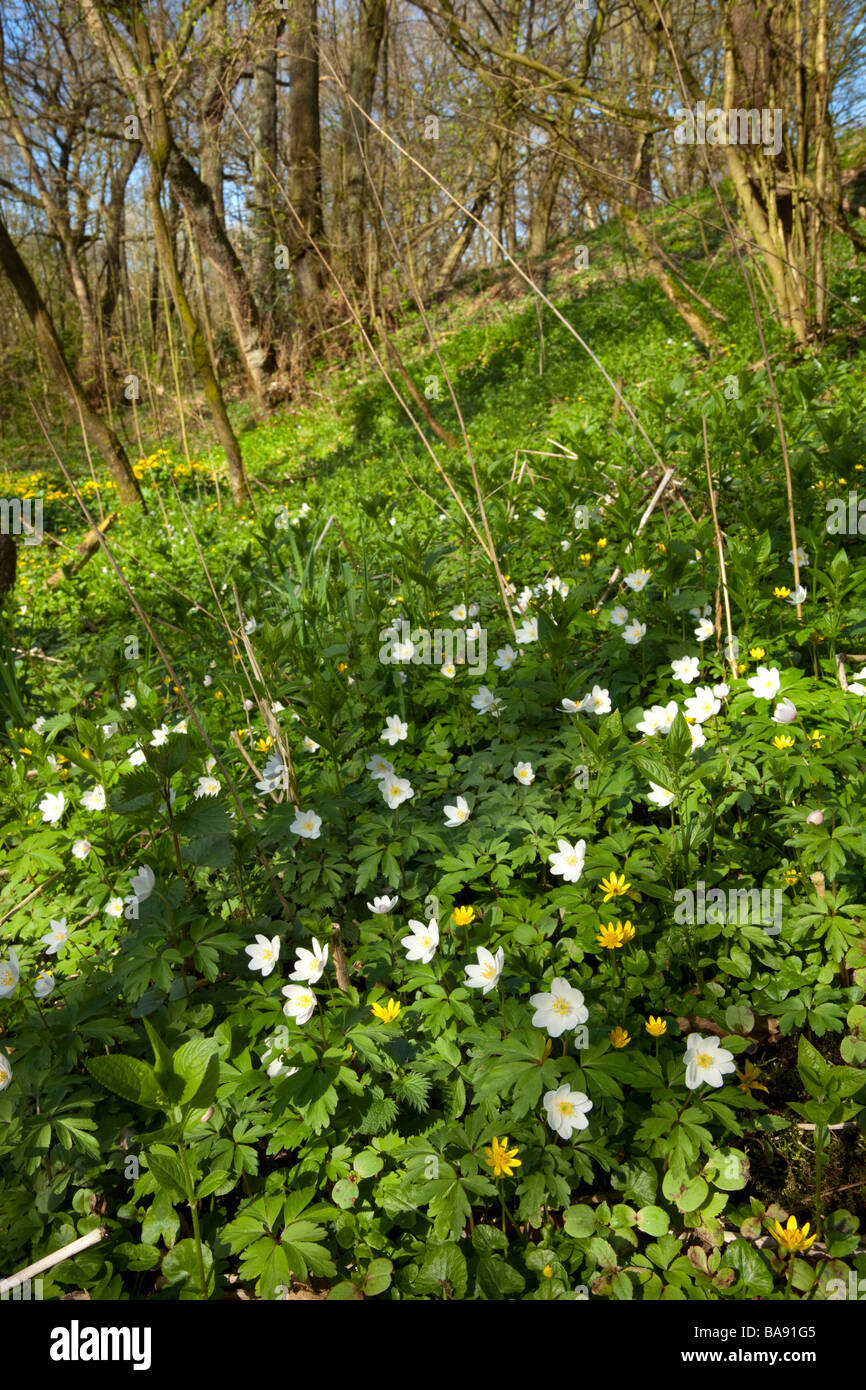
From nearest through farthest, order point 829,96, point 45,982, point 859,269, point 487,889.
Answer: point 45,982, point 487,889, point 829,96, point 859,269

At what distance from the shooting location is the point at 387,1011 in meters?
1.52

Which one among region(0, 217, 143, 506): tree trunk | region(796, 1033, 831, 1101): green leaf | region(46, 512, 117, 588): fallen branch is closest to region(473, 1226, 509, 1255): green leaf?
region(796, 1033, 831, 1101): green leaf

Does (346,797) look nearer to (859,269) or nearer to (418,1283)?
(418,1283)

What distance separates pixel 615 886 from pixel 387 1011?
1.74 ft

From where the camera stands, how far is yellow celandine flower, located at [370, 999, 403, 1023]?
1.52 meters

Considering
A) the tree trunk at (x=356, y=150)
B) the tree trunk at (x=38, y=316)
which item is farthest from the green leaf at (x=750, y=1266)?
the tree trunk at (x=356, y=150)

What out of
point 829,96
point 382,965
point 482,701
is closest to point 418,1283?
point 382,965

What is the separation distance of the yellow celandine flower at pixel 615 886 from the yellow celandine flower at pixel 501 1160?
53 cm

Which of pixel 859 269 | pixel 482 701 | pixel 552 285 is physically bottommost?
pixel 482 701

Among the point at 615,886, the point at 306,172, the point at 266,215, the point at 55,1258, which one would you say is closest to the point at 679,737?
the point at 615,886

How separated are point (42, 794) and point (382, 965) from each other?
1.45m

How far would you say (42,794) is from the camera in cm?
254

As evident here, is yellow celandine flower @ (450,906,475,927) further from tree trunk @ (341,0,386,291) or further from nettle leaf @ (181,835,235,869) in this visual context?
tree trunk @ (341,0,386,291)

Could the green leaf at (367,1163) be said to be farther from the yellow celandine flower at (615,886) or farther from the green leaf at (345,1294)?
the yellow celandine flower at (615,886)
